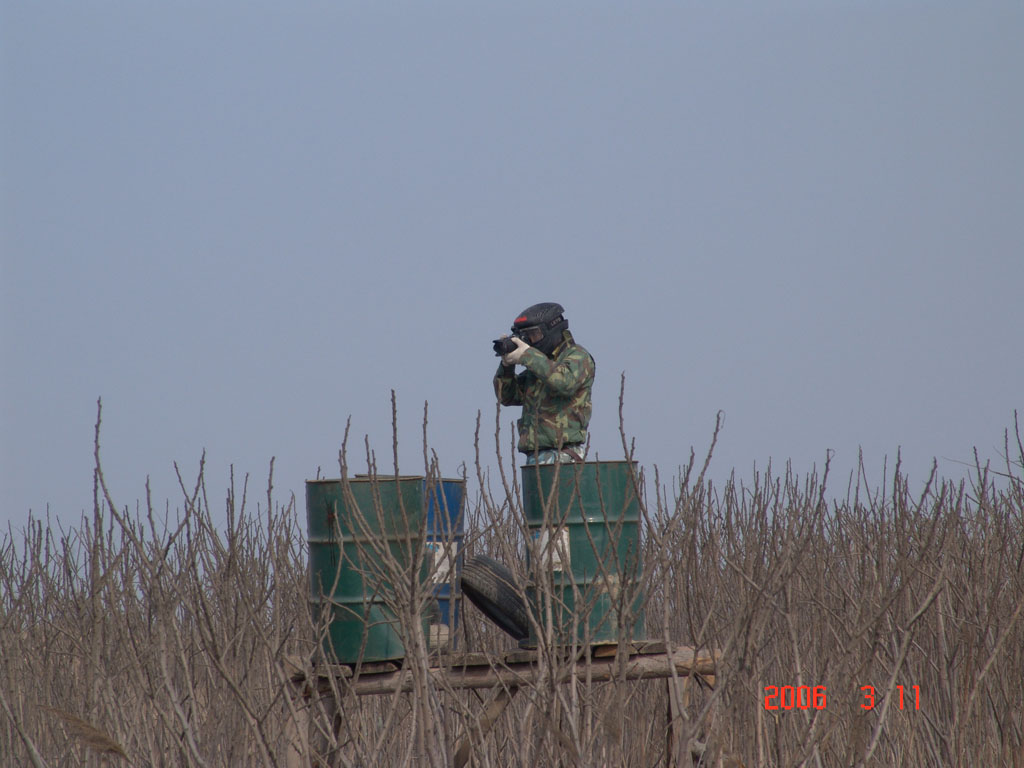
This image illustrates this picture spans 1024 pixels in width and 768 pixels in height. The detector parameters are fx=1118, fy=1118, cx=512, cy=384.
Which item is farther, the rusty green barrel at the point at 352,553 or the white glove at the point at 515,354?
the white glove at the point at 515,354

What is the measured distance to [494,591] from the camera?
13.7ft

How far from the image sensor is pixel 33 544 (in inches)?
251

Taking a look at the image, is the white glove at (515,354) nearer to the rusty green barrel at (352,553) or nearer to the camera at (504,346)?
the camera at (504,346)

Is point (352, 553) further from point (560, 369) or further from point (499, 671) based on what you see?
point (560, 369)

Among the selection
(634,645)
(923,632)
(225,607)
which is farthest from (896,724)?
(225,607)

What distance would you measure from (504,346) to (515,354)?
8 centimetres

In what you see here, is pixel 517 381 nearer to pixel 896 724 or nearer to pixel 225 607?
pixel 225 607

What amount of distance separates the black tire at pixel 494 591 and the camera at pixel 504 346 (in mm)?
850

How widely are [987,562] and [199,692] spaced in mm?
5236

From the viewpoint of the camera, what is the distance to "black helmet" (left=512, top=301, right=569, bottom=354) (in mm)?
4664
